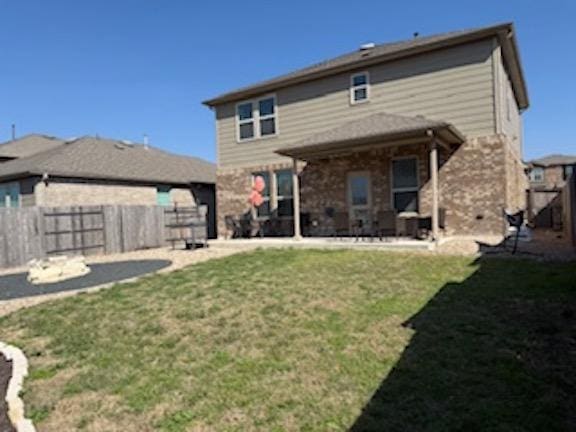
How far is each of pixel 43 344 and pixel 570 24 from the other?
15.3 metres

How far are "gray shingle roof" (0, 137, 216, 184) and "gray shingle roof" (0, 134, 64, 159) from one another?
245cm

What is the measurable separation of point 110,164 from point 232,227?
7.31 metres

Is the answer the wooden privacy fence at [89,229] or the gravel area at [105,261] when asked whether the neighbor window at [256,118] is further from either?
the gravel area at [105,261]

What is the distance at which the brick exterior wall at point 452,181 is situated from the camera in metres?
12.0

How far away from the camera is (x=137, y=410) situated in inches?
128

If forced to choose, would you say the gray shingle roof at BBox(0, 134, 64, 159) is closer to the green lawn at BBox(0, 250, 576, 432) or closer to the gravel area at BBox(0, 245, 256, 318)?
the gravel area at BBox(0, 245, 256, 318)

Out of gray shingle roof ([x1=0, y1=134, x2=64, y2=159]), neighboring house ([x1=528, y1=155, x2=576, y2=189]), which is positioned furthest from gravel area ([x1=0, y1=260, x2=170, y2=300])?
neighboring house ([x1=528, y1=155, x2=576, y2=189])

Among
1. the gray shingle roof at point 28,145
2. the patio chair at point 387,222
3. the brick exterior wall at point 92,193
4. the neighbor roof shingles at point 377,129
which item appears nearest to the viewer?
the neighbor roof shingles at point 377,129

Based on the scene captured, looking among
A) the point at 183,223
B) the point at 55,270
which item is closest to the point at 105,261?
the point at 55,270

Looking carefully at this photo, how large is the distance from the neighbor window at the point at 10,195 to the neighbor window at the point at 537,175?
44.2 meters

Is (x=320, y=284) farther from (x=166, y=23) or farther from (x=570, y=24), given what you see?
(x=166, y=23)

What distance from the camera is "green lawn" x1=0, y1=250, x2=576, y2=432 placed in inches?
118

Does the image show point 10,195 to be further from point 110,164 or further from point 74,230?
point 74,230

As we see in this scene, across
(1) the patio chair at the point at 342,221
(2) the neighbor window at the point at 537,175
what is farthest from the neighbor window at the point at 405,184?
(2) the neighbor window at the point at 537,175
